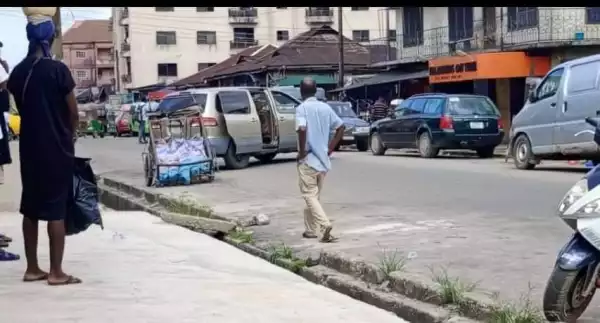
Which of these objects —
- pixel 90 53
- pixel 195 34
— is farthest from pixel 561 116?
pixel 90 53

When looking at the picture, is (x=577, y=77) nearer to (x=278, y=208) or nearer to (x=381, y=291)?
(x=278, y=208)

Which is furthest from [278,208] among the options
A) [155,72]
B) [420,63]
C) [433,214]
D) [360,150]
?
[155,72]

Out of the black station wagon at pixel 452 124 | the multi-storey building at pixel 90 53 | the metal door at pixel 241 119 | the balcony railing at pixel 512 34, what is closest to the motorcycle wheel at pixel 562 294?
the metal door at pixel 241 119

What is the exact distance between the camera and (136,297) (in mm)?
6395

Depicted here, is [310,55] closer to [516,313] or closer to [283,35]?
[283,35]

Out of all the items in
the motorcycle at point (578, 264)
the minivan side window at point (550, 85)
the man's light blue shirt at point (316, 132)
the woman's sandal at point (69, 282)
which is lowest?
the woman's sandal at point (69, 282)

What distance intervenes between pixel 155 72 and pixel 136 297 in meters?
69.7

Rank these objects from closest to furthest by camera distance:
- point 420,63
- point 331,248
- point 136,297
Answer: point 136,297 < point 331,248 < point 420,63

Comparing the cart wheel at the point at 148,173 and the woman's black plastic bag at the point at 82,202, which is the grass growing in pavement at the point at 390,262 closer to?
the woman's black plastic bag at the point at 82,202

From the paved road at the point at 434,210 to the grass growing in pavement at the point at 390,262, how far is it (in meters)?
0.12

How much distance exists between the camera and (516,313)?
5.32m

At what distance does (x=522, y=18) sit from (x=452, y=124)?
7.27 metres

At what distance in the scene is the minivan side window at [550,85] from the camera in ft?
52.5

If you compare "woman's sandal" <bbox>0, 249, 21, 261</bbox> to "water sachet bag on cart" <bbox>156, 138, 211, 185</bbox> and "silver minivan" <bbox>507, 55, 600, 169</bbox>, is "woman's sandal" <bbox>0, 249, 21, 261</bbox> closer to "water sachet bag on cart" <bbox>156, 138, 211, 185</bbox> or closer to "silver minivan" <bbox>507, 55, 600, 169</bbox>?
"water sachet bag on cart" <bbox>156, 138, 211, 185</bbox>
